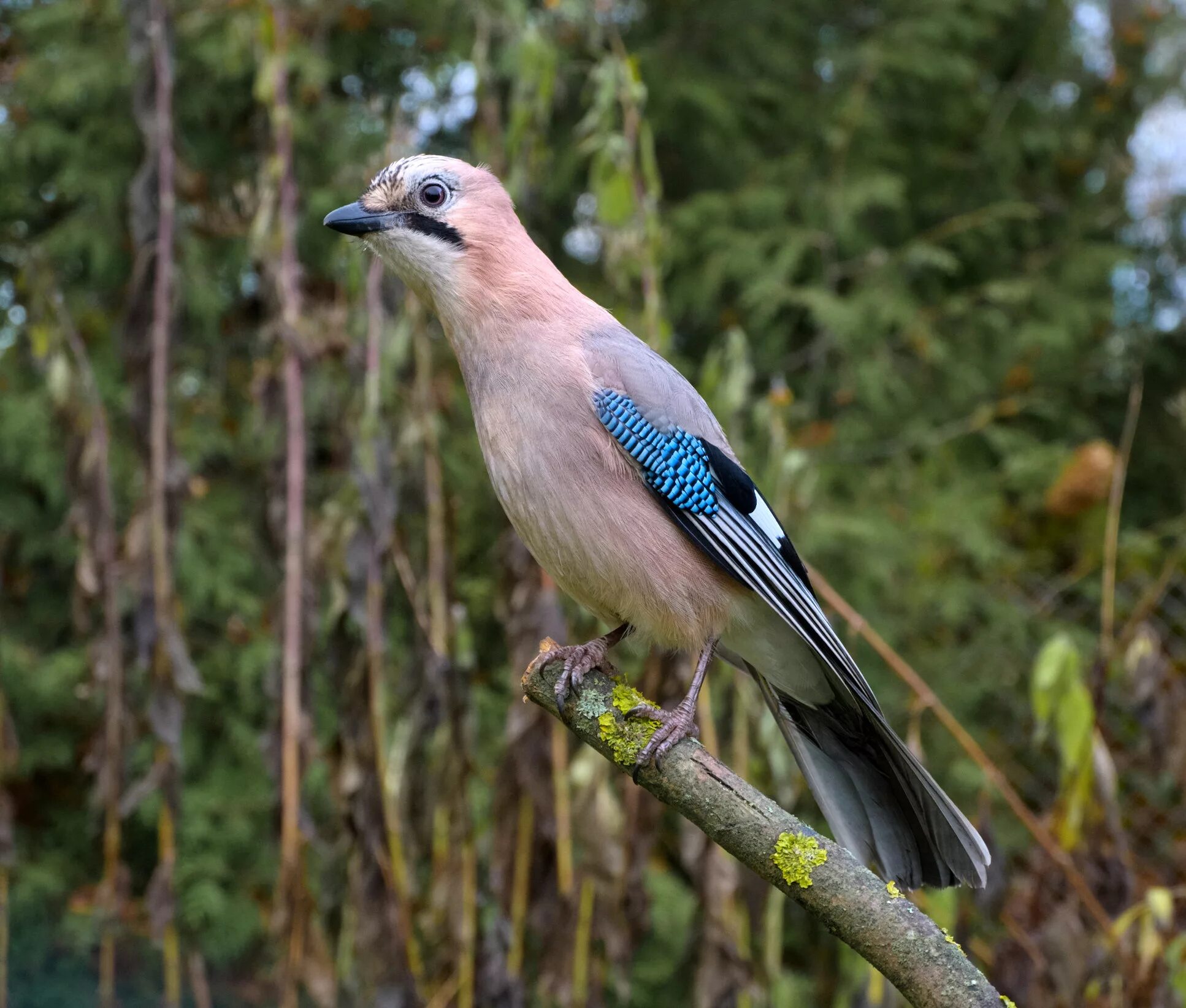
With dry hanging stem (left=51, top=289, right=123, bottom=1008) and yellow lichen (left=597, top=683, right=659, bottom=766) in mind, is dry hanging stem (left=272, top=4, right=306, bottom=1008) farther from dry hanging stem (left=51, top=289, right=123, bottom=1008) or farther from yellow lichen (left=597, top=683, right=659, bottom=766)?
yellow lichen (left=597, top=683, right=659, bottom=766)

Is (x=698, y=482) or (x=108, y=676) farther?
(x=108, y=676)

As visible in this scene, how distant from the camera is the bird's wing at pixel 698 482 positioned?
220 centimetres

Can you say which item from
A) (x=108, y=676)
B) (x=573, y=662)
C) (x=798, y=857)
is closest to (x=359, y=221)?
(x=573, y=662)

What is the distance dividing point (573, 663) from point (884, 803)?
564 mm

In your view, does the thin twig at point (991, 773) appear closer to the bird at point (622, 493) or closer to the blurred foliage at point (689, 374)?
the blurred foliage at point (689, 374)

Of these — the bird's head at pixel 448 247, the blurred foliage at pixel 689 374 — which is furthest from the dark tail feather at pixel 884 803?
the bird's head at pixel 448 247

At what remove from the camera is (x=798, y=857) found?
5.50 feet

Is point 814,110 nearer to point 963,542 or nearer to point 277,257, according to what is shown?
point 963,542

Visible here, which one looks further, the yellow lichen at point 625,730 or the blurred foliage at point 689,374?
the blurred foliage at point 689,374

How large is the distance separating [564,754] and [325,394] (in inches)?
42.6

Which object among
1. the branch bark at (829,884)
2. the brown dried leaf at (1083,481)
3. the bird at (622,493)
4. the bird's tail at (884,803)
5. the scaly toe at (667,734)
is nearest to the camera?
the branch bark at (829,884)

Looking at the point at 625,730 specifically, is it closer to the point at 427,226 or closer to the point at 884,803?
the point at 884,803

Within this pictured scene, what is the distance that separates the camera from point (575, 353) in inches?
88.6

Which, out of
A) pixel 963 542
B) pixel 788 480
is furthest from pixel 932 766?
pixel 788 480
